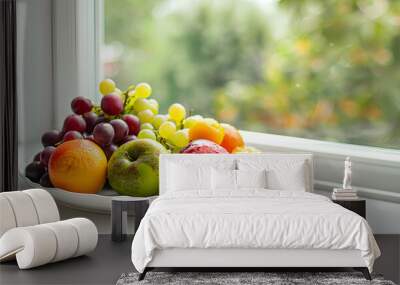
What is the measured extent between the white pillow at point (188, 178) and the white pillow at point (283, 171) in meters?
0.24

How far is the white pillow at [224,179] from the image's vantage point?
4809 mm

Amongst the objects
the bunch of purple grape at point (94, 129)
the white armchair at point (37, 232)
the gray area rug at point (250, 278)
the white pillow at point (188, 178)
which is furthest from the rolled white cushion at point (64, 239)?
the bunch of purple grape at point (94, 129)

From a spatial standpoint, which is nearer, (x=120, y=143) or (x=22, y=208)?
(x=22, y=208)

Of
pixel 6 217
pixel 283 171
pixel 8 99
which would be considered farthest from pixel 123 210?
pixel 8 99

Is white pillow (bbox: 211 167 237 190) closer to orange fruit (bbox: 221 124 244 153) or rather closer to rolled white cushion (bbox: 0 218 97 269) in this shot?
orange fruit (bbox: 221 124 244 153)

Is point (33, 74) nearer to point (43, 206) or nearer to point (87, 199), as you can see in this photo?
point (87, 199)

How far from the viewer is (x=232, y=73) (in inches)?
256

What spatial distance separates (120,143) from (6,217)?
1.51 m

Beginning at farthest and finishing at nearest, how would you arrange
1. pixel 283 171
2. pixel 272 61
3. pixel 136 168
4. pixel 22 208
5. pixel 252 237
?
pixel 272 61
pixel 136 168
pixel 283 171
pixel 22 208
pixel 252 237

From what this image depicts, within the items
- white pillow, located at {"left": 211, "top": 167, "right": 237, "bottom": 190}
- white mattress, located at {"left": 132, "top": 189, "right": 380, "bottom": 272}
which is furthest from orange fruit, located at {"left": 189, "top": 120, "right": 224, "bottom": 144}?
white mattress, located at {"left": 132, "top": 189, "right": 380, "bottom": 272}

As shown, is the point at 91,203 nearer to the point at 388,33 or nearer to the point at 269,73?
the point at 269,73

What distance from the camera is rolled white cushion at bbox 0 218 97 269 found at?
13.5ft

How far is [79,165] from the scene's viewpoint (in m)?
5.43

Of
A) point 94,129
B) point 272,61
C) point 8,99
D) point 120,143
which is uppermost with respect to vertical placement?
point 272,61
